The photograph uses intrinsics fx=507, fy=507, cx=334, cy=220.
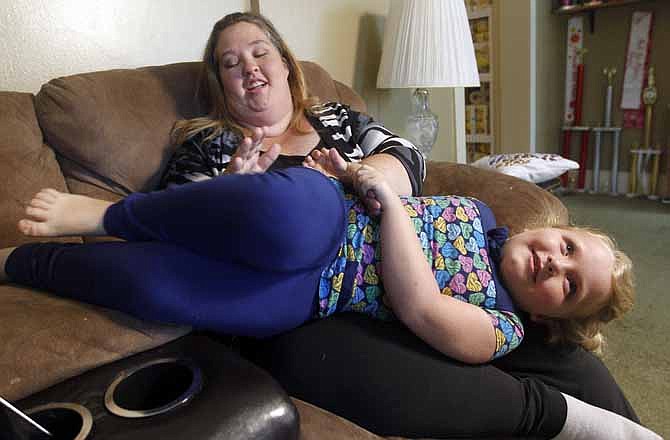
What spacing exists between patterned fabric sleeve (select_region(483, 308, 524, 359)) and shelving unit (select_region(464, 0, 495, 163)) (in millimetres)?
2888

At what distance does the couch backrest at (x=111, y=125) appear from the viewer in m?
1.21

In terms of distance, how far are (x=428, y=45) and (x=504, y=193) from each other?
78 centimetres

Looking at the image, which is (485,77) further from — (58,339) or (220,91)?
(58,339)

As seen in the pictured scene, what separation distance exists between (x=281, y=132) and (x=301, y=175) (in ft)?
1.97

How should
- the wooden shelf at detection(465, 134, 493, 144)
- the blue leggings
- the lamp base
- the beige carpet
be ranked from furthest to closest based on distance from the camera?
the wooden shelf at detection(465, 134, 493, 144) < the lamp base < the beige carpet < the blue leggings

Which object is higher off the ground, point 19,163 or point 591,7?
point 591,7

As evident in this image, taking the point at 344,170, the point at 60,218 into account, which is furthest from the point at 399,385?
the point at 60,218

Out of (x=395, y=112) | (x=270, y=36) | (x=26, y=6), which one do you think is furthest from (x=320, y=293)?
(x=395, y=112)

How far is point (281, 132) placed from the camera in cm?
144

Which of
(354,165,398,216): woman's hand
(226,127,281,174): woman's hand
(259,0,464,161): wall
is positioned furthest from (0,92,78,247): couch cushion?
(259,0,464,161): wall

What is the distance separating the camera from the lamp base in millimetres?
2102

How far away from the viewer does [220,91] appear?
1.38 m

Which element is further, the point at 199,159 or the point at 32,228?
the point at 199,159

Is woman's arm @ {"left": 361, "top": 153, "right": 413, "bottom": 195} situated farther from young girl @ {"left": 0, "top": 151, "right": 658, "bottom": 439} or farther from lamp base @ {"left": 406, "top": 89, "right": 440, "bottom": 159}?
lamp base @ {"left": 406, "top": 89, "right": 440, "bottom": 159}
